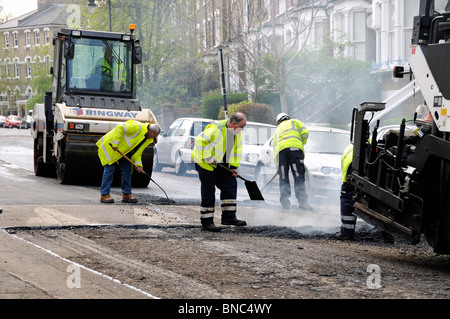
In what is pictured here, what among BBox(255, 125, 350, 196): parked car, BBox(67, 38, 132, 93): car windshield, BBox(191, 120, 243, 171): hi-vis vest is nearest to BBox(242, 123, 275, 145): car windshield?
BBox(255, 125, 350, 196): parked car

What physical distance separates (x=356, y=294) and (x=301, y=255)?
184 cm

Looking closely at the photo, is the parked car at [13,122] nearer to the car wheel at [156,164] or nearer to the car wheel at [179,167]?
the car wheel at [156,164]

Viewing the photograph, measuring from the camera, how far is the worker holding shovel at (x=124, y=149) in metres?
12.3

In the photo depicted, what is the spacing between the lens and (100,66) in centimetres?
1602

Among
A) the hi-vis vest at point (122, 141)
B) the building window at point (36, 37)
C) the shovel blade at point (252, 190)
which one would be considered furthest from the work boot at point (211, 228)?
the building window at point (36, 37)

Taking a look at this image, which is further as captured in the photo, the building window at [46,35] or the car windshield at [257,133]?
the building window at [46,35]

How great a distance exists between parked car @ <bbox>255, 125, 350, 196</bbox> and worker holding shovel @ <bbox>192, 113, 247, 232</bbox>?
14.0 feet

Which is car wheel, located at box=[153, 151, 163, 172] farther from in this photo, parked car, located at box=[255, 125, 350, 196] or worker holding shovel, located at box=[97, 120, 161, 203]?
worker holding shovel, located at box=[97, 120, 161, 203]

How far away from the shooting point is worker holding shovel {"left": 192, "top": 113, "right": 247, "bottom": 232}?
9766mm

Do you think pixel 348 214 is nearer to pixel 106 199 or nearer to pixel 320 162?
pixel 106 199

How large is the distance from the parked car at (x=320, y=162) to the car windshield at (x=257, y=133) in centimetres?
189

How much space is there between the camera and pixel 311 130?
51.0ft
